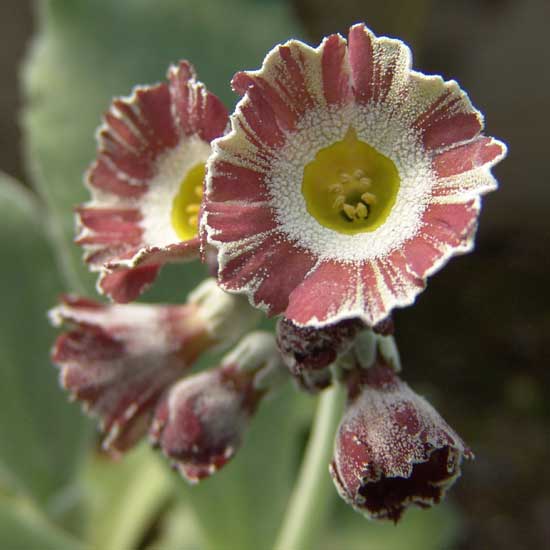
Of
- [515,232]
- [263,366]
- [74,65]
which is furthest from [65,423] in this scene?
[515,232]

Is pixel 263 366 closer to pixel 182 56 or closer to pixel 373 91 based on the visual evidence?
pixel 373 91

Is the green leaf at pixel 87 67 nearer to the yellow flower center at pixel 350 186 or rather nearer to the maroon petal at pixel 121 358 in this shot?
the maroon petal at pixel 121 358

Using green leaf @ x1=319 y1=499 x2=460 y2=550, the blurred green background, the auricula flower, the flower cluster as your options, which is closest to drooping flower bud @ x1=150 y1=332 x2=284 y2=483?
the flower cluster

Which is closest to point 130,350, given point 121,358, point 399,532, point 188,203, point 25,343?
point 121,358

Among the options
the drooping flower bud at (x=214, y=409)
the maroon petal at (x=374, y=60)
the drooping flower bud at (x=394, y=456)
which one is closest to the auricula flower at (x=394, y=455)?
the drooping flower bud at (x=394, y=456)

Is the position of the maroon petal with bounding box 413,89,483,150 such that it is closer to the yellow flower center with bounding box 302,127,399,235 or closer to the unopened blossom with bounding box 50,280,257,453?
the yellow flower center with bounding box 302,127,399,235

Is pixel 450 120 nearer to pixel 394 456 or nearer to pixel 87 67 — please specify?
pixel 394 456

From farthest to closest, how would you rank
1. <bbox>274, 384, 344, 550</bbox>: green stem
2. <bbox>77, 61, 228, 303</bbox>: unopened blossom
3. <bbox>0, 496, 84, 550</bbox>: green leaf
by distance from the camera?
<bbox>0, 496, 84, 550</bbox>: green leaf < <bbox>274, 384, 344, 550</bbox>: green stem < <bbox>77, 61, 228, 303</bbox>: unopened blossom
